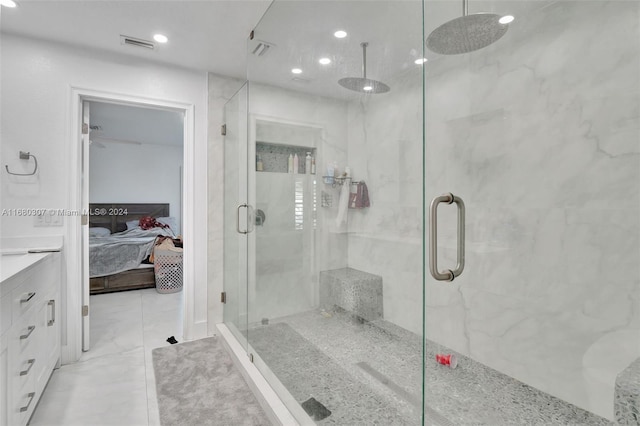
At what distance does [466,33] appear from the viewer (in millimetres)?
1680

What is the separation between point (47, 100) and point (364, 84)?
2.22m

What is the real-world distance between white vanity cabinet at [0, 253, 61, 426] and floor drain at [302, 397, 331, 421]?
1259 millimetres

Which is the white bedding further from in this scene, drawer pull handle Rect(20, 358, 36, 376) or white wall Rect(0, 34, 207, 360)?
drawer pull handle Rect(20, 358, 36, 376)

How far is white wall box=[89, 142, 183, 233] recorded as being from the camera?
5668 mm

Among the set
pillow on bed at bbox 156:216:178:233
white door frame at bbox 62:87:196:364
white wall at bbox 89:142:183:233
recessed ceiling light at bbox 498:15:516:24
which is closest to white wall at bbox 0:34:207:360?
white door frame at bbox 62:87:196:364

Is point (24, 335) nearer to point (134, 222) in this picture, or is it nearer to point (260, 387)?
point (260, 387)

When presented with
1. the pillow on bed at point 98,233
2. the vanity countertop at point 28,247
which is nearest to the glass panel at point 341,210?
the vanity countertop at point 28,247

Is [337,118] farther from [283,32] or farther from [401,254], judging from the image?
[401,254]

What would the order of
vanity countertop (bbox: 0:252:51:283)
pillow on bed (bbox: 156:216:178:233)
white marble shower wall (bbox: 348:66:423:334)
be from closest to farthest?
vanity countertop (bbox: 0:252:51:283)
white marble shower wall (bbox: 348:66:423:334)
pillow on bed (bbox: 156:216:178:233)

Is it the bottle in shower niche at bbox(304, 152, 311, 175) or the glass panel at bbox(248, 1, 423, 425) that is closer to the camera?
the glass panel at bbox(248, 1, 423, 425)

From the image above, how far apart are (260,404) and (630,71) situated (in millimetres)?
2349

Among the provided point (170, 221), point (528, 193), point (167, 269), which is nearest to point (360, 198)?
point (528, 193)

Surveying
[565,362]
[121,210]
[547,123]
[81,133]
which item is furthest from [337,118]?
[121,210]

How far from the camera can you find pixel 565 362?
1.48 metres
